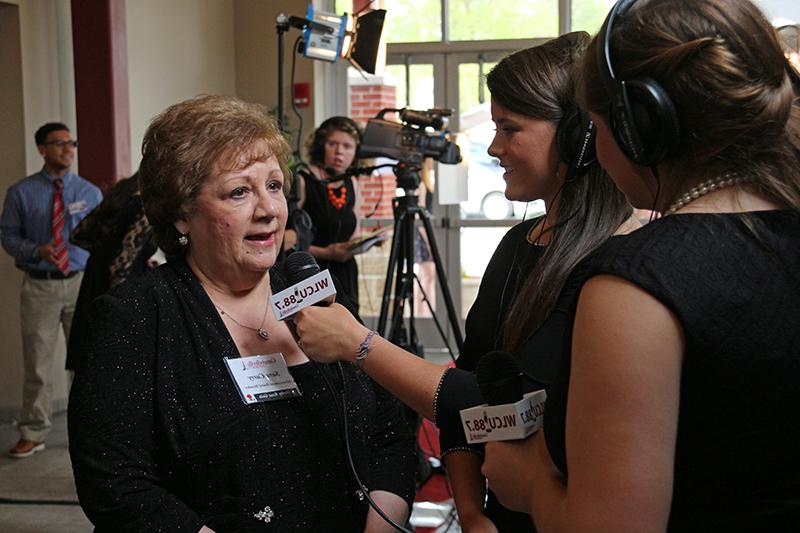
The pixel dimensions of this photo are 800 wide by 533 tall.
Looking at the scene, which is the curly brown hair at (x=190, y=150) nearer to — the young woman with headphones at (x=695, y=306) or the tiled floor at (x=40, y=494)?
the young woman with headphones at (x=695, y=306)

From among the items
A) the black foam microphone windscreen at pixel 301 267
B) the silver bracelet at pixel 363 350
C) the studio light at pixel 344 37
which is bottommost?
the silver bracelet at pixel 363 350

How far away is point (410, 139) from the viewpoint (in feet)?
12.4

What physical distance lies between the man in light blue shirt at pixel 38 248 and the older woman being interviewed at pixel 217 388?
3.77m

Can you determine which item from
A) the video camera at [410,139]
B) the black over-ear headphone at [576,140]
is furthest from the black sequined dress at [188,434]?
the video camera at [410,139]

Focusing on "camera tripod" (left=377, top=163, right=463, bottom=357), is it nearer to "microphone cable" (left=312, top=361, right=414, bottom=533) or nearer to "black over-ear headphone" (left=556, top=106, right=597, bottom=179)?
"microphone cable" (left=312, top=361, right=414, bottom=533)

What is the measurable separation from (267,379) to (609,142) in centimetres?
90

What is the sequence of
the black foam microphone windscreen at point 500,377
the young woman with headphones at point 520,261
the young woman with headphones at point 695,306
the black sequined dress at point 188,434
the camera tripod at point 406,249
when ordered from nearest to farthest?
the young woman with headphones at point 695,306, the black foam microphone windscreen at point 500,377, the young woman with headphones at point 520,261, the black sequined dress at point 188,434, the camera tripod at point 406,249

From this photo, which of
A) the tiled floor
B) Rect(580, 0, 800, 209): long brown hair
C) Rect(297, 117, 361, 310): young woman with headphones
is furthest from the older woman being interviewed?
Rect(297, 117, 361, 310): young woman with headphones

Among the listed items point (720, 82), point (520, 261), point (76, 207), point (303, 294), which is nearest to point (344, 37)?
point (76, 207)

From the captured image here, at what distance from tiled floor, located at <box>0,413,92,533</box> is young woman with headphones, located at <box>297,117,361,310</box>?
1.69 meters

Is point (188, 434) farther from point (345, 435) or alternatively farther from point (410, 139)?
point (410, 139)

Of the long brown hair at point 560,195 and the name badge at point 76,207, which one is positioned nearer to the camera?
the long brown hair at point 560,195

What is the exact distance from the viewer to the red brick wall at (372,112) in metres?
8.30

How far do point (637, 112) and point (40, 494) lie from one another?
4.25 metres
